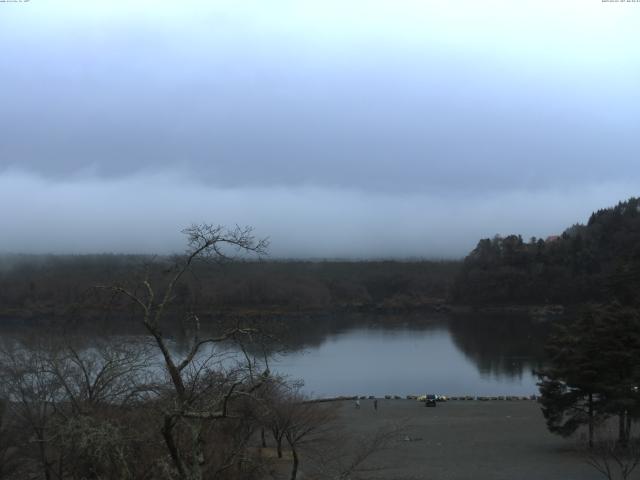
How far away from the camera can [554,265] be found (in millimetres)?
93250

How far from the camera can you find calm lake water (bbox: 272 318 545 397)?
38.3 metres

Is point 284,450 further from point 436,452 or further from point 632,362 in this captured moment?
point 632,362

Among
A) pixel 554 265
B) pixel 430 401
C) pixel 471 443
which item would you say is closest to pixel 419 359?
Answer: pixel 430 401

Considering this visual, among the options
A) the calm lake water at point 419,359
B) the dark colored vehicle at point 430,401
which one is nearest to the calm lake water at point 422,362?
the calm lake water at point 419,359

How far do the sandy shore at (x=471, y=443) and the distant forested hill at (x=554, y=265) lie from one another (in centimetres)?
6048

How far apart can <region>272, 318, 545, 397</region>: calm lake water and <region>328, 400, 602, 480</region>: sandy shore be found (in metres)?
5.00

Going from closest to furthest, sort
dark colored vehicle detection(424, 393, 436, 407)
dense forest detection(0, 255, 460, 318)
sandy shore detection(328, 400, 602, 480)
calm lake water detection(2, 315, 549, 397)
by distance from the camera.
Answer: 1. sandy shore detection(328, 400, 602, 480)
2. dark colored vehicle detection(424, 393, 436, 407)
3. calm lake water detection(2, 315, 549, 397)
4. dense forest detection(0, 255, 460, 318)

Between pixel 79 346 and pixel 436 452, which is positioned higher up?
pixel 79 346

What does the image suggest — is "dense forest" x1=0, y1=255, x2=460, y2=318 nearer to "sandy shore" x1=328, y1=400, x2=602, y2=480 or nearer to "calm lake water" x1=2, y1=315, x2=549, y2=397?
"calm lake water" x1=2, y1=315, x2=549, y2=397

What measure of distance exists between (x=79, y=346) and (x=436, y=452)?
1075cm

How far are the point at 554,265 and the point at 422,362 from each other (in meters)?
50.6

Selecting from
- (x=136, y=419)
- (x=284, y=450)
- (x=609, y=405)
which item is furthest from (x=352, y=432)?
(x=136, y=419)

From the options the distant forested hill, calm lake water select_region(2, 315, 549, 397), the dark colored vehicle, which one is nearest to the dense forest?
calm lake water select_region(2, 315, 549, 397)

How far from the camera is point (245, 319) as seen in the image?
5961 mm
